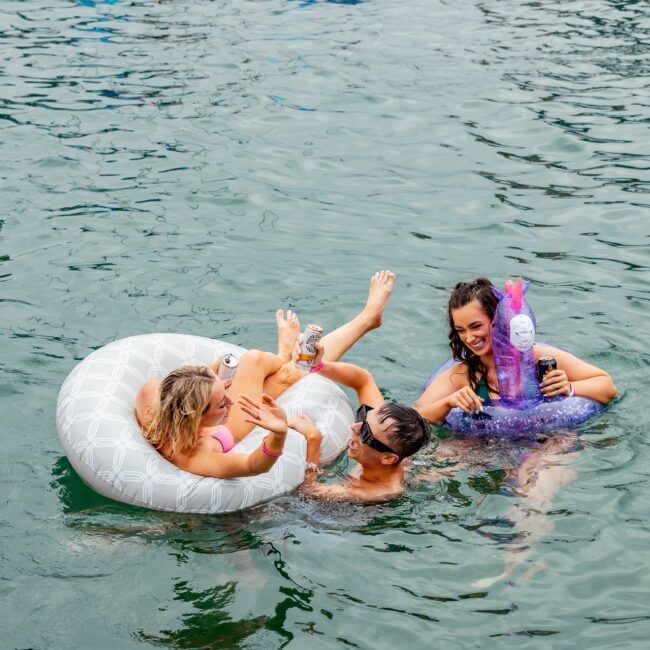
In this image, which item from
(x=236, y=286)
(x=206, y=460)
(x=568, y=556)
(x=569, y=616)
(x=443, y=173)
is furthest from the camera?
(x=443, y=173)

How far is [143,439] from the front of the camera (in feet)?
19.6

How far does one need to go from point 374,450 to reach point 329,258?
11.8 feet

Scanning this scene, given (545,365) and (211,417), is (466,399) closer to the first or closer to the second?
(545,365)

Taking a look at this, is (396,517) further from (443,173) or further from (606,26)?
(606,26)

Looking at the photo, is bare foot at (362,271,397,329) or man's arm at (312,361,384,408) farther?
bare foot at (362,271,397,329)

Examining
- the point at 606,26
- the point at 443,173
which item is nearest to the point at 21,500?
the point at 443,173

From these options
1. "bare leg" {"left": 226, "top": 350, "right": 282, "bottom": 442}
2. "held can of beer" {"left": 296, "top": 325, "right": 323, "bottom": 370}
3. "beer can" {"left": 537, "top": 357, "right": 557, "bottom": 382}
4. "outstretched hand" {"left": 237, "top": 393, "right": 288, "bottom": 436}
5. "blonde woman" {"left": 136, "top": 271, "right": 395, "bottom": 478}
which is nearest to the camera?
"outstretched hand" {"left": 237, "top": 393, "right": 288, "bottom": 436}

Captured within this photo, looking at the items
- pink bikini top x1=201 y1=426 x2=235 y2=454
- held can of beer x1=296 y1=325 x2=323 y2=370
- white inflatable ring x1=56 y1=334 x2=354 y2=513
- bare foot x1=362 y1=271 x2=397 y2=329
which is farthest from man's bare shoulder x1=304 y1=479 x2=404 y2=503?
bare foot x1=362 y1=271 x2=397 y2=329

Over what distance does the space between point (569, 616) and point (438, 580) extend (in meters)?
0.68

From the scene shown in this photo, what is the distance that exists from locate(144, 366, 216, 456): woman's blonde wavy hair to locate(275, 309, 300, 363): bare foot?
121 cm

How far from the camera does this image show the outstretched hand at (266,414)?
5.04 meters

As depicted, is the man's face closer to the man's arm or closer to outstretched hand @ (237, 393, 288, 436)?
the man's arm

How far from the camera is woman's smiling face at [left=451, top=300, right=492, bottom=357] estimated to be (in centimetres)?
653

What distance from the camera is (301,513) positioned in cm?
584
